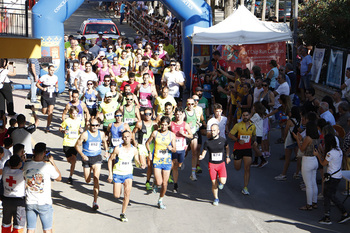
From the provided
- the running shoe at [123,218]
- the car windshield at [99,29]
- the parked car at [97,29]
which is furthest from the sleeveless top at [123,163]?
the car windshield at [99,29]

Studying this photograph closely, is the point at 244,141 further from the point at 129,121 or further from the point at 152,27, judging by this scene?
the point at 152,27

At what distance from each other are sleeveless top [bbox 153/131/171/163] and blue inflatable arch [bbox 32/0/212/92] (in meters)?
8.98

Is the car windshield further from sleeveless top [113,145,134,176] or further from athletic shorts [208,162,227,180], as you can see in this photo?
sleeveless top [113,145,134,176]

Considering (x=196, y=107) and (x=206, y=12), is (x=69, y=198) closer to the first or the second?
(x=196, y=107)

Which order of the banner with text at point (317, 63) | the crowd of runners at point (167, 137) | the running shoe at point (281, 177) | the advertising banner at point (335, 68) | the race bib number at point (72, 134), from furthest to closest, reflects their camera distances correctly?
the banner with text at point (317, 63) < the advertising banner at point (335, 68) < the running shoe at point (281, 177) < the race bib number at point (72, 134) < the crowd of runners at point (167, 137)

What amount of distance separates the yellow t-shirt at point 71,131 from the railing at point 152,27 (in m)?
12.4

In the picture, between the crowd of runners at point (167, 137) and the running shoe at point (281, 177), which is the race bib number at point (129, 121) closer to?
the crowd of runners at point (167, 137)

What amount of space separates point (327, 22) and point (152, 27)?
14180 mm

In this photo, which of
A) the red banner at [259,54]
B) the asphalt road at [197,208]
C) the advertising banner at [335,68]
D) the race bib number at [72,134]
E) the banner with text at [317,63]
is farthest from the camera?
the banner with text at [317,63]

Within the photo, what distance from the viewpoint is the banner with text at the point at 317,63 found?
18.2 meters

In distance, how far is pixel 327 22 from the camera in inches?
750

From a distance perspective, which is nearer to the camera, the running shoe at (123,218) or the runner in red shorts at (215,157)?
the running shoe at (123,218)

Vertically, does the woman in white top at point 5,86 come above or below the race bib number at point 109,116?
above

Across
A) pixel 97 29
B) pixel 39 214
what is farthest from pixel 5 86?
pixel 97 29
